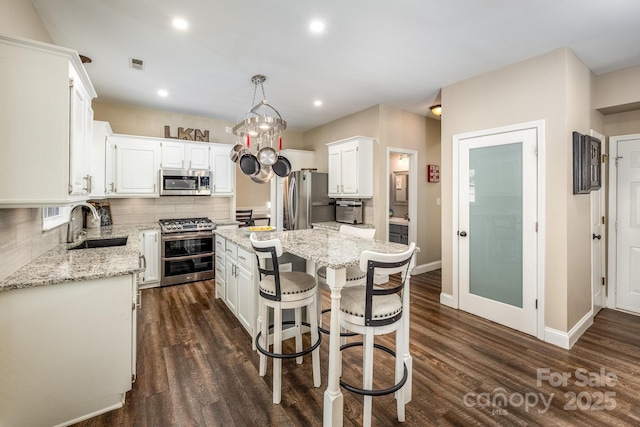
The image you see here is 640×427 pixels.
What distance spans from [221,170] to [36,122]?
11.6 feet

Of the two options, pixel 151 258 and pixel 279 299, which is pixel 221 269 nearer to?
pixel 151 258

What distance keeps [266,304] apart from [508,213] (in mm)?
2721

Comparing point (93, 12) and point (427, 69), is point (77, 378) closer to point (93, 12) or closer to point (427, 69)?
point (93, 12)

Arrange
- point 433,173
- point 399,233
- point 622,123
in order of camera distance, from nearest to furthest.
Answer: point 622,123 → point 433,173 → point 399,233

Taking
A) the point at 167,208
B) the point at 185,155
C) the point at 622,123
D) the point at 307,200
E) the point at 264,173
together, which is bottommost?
the point at 167,208

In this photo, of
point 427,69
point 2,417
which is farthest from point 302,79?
point 2,417

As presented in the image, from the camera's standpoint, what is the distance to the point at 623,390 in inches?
83.8

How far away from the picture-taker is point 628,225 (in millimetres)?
3480

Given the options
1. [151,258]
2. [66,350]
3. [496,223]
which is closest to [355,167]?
[496,223]

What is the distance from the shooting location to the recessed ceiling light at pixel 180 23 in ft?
7.84

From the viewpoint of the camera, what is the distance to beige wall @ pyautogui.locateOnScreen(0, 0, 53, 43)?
5.80 feet

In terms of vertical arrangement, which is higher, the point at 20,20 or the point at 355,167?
the point at 20,20

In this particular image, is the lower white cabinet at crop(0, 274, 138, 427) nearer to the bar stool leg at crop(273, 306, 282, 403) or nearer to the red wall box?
the bar stool leg at crop(273, 306, 282, 403)

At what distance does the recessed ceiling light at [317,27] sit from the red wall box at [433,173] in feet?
11.2
